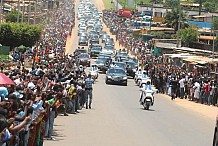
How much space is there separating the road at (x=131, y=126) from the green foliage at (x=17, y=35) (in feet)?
115

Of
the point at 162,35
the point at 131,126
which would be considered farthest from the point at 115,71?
the point at 162,35

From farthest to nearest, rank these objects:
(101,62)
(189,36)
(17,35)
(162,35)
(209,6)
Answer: (209,6) → (162,35) → (189,36) → (17,35) → (101,62)

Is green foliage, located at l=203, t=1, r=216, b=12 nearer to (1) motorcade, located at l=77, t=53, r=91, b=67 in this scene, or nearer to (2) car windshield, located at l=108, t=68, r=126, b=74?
(1) motorcade, located at l=77, t=53, r=91, b=67

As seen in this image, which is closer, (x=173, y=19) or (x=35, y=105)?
(x=35, y=105)

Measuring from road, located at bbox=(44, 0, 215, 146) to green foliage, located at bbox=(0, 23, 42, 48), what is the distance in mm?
34968

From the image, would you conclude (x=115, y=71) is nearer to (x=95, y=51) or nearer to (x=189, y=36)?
(x=95, y=51)

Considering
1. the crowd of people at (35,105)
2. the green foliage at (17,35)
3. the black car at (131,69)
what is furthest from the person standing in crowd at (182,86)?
the green foliage at (17,35)

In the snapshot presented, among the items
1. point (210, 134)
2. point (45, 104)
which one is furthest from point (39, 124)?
point (210, 134)

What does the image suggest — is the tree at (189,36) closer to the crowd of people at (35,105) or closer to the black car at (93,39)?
the black car at (93,39)

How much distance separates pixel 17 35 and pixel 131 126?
163ft

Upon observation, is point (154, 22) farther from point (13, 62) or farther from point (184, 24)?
point (13, 62)

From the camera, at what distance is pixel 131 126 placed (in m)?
25.3

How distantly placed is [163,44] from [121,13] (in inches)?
3440

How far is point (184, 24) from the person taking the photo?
405ft
